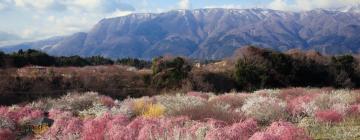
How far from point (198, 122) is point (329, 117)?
471cm

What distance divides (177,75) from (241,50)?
9.45m

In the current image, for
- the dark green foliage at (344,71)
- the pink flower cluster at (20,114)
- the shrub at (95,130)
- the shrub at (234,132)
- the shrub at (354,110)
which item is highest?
the shrub at (234,132)

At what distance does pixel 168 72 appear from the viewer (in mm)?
39344

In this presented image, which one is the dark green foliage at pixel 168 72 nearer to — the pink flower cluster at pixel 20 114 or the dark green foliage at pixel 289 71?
the dark green foliage at pixel 289 71

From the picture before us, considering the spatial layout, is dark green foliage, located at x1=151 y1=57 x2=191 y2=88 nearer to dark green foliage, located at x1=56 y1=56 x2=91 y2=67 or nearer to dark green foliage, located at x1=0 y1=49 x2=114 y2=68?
dark green foliage, located at x1=0 y1=49 x2=114 y2=68

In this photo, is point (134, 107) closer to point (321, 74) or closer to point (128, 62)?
point (321, 74)

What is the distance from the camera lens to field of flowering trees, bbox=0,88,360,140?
970 centimetres

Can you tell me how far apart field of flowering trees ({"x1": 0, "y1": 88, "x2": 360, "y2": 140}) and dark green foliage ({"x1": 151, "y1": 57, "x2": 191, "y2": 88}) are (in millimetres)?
15639

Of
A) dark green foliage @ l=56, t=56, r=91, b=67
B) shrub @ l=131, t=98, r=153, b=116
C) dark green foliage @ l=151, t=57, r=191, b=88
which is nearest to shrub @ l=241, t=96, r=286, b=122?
shrub @ l=131, t=98, r=153, b=116

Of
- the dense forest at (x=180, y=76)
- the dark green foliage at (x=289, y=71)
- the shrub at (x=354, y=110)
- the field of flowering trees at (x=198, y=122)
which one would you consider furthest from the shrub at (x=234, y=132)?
the dark green foliage at (x=289, y=71)

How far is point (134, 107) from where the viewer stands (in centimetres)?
1950

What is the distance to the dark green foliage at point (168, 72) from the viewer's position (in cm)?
3885

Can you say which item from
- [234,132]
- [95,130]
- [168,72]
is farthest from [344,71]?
[234,132]

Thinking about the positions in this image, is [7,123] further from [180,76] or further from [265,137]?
[180,76]
